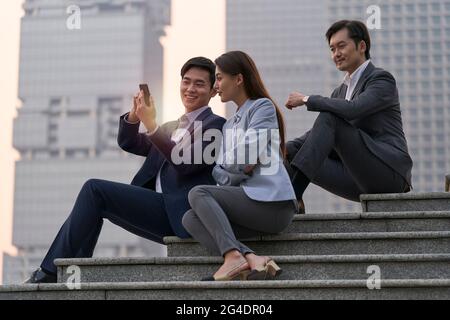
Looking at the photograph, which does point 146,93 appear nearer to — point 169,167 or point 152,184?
A: point 169,167

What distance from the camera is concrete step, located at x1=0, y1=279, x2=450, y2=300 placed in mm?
3916

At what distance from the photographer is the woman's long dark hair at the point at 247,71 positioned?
16.1ft

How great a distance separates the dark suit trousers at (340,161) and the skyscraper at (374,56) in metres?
103

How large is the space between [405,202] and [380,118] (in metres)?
0.60

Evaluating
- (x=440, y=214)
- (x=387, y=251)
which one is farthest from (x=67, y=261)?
(x=440, y=214)

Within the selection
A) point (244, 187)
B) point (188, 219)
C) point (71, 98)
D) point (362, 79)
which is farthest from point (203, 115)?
point (71, 98)

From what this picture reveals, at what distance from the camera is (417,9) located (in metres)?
123

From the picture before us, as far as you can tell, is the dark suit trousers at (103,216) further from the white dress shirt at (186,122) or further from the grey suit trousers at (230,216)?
the grey suit trousers at (230,216)

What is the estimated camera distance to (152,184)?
17.1 feet

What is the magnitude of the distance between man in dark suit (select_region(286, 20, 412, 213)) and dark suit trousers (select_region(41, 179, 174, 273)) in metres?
0.87

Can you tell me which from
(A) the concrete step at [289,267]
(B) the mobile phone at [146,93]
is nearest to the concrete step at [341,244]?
(A) the concrete step at [289,267]

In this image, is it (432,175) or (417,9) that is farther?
(417,9)
